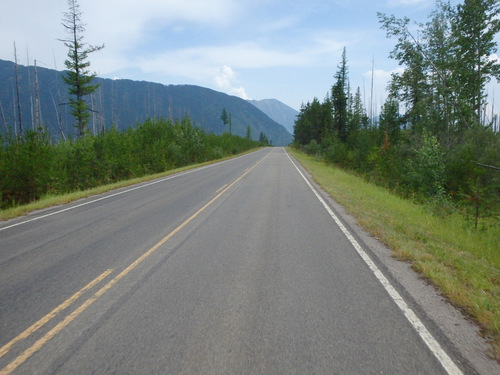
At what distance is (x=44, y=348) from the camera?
2.97 metres

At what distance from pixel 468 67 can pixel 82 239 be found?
91.6ft

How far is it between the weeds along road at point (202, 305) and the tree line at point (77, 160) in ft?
21.7

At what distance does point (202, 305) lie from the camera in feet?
12.6

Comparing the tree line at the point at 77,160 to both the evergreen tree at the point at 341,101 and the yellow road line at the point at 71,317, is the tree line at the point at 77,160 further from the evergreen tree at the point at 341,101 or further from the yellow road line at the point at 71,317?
the evergreen tree at the point at 341,101

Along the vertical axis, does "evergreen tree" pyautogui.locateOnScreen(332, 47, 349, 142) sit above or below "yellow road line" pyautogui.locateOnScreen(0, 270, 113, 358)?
above

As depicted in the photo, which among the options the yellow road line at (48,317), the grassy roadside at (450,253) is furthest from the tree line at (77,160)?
the grassy roadside at (450,253)

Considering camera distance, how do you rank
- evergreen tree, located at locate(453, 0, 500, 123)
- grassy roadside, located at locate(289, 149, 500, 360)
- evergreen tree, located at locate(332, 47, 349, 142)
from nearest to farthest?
1. grassy roadside, located at locate(289, 149, 500, 360)
2. evergreen tree, located at locate(453, 0, 500, 123)
3. evergreen tree, located at locate(332, 47, 349, 142)

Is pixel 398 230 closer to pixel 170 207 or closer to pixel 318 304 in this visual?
pixel 318 304

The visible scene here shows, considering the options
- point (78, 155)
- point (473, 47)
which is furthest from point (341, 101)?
point (78, 155)

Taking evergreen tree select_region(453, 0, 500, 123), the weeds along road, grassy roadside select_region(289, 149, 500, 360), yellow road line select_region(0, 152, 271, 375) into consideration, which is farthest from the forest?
evergreen tree select_region(453, 0, 500, 123)

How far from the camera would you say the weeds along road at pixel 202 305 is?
9.24 feet

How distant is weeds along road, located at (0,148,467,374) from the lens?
2816mm

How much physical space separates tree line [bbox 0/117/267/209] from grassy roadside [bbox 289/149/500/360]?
41.9ft

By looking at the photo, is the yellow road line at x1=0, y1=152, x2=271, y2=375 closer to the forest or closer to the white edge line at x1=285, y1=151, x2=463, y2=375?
the white edge line at x1=285, y1=151, x2=463, y2=375
